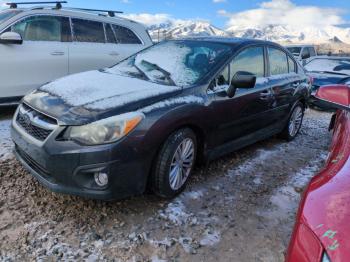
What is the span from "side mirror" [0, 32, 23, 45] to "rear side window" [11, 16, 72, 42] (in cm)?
24

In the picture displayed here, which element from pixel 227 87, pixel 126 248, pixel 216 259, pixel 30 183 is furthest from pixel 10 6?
pixel 216 259

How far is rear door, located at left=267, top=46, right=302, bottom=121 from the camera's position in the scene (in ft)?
16.1

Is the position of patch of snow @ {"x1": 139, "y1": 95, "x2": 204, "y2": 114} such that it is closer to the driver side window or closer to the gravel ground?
the driver side window

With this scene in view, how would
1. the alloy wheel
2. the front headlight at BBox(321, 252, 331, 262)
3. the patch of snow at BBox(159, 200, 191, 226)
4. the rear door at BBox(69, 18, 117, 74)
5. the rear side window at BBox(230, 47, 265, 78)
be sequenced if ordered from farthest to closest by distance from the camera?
the rear door at BBox(69, 18, 117, 74), the rear side window at BBox(230, 47, 265, 78), the alloy wheel, the patch of snow at BBox(159, 200, 191, 226), the front headlight at BBox(321, 252, 331, 262)

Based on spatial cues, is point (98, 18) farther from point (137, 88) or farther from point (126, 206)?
point (126, 206)

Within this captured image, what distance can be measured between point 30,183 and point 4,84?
8.31 ft

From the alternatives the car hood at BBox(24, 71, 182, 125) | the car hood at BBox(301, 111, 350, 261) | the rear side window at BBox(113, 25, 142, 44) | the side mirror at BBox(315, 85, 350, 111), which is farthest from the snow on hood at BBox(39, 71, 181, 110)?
the rear side window at BBox(113, 25, 142, 44)

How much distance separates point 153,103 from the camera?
314cm

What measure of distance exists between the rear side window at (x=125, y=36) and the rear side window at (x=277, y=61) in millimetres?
3048

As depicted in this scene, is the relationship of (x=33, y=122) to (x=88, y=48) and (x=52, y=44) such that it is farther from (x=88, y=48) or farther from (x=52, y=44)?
(x=88, y=48)

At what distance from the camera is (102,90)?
10.9 ft

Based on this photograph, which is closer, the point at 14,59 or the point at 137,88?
the point at 137,88

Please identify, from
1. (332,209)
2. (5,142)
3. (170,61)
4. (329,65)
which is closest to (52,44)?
(5,142)

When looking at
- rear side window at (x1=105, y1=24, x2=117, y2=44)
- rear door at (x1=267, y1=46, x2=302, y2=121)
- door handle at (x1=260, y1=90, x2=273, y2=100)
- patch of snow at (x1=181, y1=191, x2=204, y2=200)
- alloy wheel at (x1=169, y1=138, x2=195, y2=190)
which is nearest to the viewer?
alloy wheel at (x1=169, y1=138, x2=195, y2=190)
